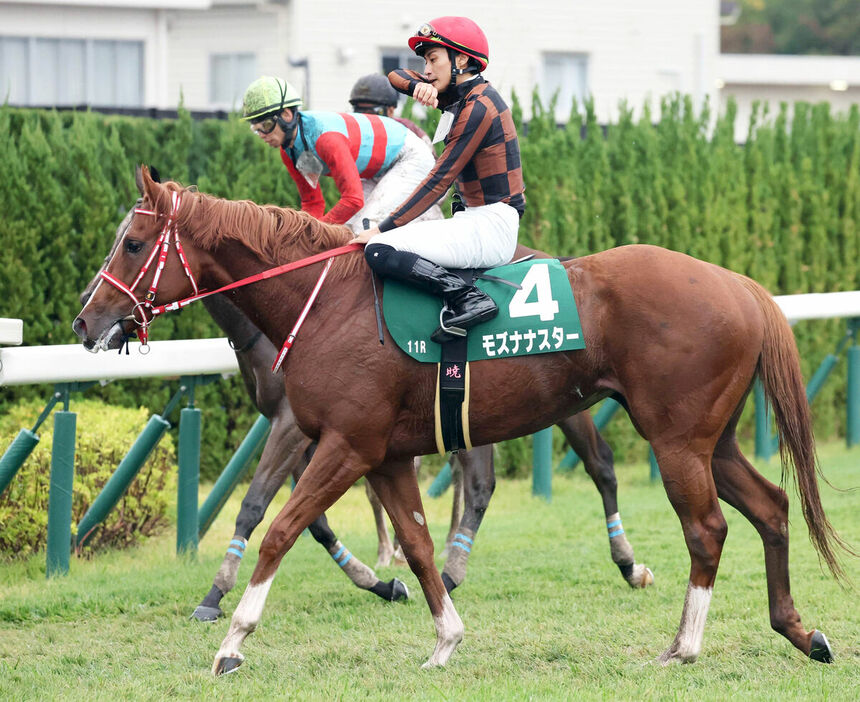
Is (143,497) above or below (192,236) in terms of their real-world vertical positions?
below

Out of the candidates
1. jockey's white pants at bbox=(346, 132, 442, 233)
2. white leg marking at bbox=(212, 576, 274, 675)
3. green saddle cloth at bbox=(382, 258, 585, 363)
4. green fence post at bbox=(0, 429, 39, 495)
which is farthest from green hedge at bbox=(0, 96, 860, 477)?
green saddle cloth at bbox=(382, 258, 585, 363)

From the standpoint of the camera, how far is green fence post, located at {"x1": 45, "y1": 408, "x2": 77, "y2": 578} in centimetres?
632

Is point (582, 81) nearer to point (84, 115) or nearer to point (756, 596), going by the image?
point (84, 115)

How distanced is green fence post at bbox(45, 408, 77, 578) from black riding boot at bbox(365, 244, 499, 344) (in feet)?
7.56

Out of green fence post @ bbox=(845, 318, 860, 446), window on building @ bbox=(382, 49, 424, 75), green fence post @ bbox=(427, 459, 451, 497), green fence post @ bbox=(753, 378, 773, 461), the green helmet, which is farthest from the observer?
window on building @ bbox=(382, 49, 424, 75)

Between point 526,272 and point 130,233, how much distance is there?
5.08 ft

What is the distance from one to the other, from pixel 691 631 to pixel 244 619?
1.68 m

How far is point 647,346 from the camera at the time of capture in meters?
4.79

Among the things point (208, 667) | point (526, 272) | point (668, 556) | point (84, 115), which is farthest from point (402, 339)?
point (84, 115)

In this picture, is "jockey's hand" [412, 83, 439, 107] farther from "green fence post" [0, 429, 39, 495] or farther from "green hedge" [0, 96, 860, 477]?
"green hedge" [0, 96, 860, 477]

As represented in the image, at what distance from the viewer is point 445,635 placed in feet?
16.0

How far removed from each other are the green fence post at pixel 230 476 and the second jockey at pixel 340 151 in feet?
4.58

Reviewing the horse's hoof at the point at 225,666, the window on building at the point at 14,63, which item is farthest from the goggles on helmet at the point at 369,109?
the window on building at the point at 14,63

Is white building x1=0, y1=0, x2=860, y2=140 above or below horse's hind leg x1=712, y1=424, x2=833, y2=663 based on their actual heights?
above
